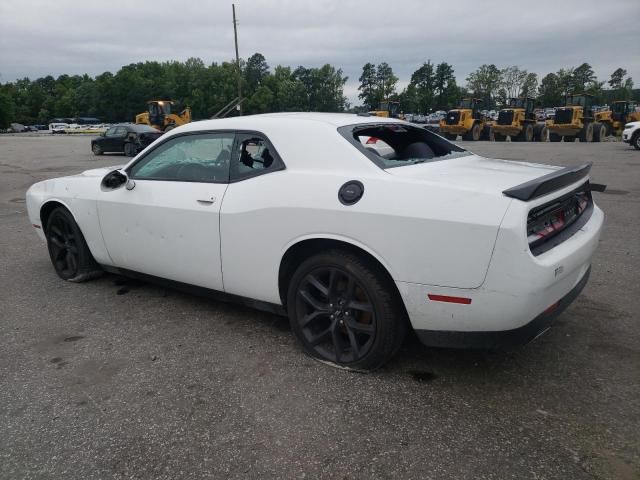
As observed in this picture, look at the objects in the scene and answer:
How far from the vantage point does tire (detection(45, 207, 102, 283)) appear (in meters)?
4.39

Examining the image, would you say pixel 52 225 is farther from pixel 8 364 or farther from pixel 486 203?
pixel 486 203

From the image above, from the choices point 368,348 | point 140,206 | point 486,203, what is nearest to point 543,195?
point 486,203

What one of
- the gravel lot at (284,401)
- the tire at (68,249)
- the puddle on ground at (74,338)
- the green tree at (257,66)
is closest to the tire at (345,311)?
the gravel lot at (284,401)

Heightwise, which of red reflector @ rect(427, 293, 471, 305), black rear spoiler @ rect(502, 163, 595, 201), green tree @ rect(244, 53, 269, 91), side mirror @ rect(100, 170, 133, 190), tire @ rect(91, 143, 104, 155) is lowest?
tire @ rect(91, 143, 104, 155)

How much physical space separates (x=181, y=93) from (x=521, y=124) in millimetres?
81275

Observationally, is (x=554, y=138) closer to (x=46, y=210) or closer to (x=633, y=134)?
(x=633, y=134)

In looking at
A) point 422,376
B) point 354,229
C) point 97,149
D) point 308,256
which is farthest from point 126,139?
point 422,376

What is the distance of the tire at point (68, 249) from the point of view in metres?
4.39

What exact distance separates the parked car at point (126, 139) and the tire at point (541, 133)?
18.9 metres

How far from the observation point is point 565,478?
206 cm

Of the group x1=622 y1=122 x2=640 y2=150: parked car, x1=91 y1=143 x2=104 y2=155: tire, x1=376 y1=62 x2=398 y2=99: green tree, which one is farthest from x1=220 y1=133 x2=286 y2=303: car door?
x1=376 y1=62 x2=398 y2=99: green tree

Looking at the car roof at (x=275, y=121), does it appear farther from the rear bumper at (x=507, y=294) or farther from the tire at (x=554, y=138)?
the tire at (x=554, y=138)

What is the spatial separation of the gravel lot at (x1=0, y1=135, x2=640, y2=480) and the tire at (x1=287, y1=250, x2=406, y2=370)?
13 cm

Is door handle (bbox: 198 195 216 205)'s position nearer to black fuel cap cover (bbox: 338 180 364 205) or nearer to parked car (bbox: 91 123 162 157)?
black fuel cap cover (bbox: 338 180 364 205)
